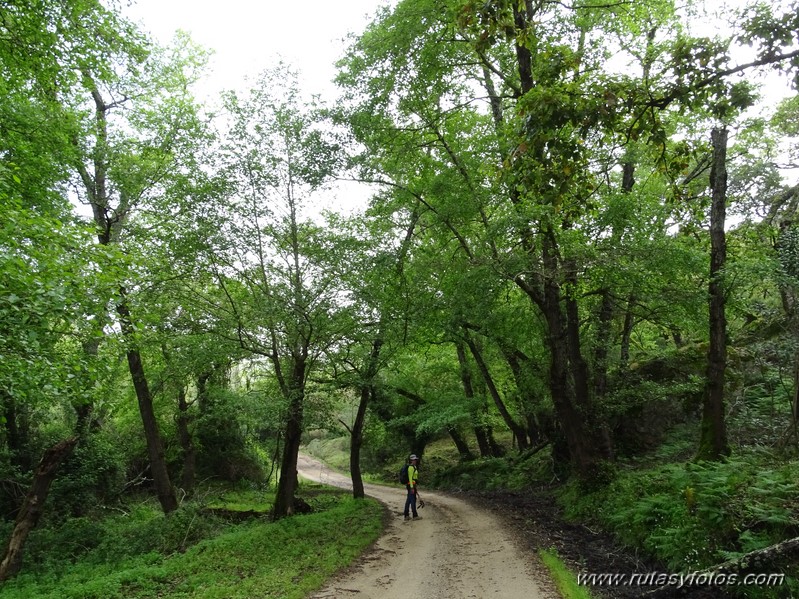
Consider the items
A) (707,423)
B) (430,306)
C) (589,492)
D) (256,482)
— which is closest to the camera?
(707,423)

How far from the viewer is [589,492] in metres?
12.0

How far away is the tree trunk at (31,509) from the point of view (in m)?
10.6

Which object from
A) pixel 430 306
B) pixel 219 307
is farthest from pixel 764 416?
pixel 219 307

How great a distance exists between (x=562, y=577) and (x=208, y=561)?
7014 mm

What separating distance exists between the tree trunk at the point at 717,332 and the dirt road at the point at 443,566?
4478 mm

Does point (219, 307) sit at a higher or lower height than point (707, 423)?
higher

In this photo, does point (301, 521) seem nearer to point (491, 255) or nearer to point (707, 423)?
point (491, 255)

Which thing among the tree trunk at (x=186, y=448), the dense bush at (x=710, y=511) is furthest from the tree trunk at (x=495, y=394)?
the tree trunk at (x=186, y=448)

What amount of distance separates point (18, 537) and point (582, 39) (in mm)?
18480

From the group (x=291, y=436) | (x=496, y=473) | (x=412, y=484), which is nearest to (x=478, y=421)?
(x=496, y=473)

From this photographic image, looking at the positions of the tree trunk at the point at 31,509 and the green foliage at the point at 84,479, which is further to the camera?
the green foliage at the point at 84,479

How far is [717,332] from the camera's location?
384 inches

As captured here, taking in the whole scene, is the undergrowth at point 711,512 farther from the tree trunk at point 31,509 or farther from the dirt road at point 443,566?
the tree trunk at point 31,509

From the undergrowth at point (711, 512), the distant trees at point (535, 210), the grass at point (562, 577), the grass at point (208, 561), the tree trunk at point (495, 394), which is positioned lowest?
the grass at point (208, 561)
